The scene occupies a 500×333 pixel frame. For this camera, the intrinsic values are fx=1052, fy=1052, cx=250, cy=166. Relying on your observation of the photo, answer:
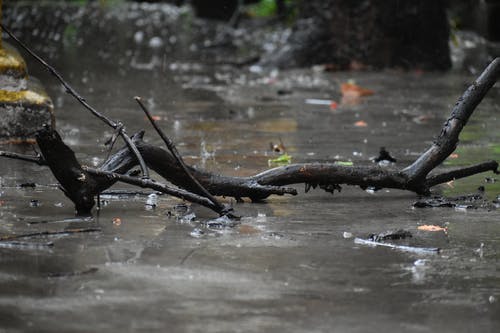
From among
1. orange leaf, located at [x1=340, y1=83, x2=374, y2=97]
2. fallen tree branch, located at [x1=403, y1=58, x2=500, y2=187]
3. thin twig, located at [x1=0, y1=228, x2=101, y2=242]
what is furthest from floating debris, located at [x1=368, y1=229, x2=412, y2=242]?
orange leaf, located at [x1=340, y1=83, x2=374, y2=97]

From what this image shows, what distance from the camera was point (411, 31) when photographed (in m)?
12.8

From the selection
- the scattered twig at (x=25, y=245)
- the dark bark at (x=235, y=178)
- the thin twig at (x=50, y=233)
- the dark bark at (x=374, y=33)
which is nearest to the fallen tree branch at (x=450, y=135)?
the dark bark at (x=235, y=178)

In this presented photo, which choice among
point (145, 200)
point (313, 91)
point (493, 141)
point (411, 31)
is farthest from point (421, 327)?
point (411, 31)

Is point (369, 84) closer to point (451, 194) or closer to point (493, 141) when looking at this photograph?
point (493, 141)

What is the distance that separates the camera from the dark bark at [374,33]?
12.8 metres

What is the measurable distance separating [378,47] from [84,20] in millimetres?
11886

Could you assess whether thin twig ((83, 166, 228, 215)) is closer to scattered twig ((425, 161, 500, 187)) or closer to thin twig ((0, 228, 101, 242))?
thin twig ((0, 228, 101, 242))

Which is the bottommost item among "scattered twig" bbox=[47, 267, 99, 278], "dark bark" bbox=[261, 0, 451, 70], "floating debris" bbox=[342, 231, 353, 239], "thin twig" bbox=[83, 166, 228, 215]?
"scattered twig" bbox=[47, 267, 99, 278]

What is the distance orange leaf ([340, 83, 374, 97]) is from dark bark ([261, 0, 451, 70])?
1.95 m

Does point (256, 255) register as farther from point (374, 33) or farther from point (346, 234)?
point (374, 33)

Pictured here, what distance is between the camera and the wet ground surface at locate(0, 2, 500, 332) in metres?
3.17

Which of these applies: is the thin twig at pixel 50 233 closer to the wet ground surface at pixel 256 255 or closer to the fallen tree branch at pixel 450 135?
the wet ground surface at pixel 256 255

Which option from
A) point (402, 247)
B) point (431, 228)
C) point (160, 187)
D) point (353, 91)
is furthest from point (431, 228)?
point (353, 91)

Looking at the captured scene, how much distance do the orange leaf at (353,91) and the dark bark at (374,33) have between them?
195 centimetres
